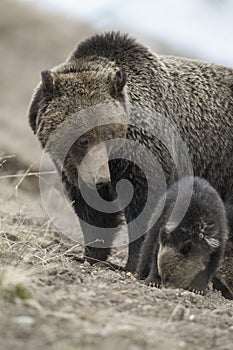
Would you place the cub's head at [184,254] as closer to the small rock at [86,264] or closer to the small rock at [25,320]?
the small rock at [86,264]

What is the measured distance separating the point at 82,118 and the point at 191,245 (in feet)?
4.71

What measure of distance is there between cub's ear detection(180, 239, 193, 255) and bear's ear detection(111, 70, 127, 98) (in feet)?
4.73

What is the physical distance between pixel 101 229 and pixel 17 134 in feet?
28.9

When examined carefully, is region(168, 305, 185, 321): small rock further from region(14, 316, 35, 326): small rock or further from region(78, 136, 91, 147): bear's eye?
region(78, 136, 91, 147): bear's eye

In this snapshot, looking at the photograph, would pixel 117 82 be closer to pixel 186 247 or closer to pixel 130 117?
pixel 130 117

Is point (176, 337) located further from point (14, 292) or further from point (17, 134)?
point (17, 134)

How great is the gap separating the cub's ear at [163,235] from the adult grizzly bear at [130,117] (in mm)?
578

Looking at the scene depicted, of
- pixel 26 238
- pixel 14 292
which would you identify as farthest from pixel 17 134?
pixel 14 292

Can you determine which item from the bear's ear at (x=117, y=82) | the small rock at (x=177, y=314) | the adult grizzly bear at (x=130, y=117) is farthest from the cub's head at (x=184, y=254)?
the small rock at (x=177, y=314)

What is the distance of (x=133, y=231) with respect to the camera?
755cm

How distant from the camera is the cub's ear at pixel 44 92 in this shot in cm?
704

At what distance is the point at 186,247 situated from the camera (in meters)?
6.92

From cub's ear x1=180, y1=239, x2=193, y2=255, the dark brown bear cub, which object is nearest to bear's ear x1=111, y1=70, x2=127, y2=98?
the dark brown bear cub

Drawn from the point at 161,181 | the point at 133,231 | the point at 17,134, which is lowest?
the point at 17,134
